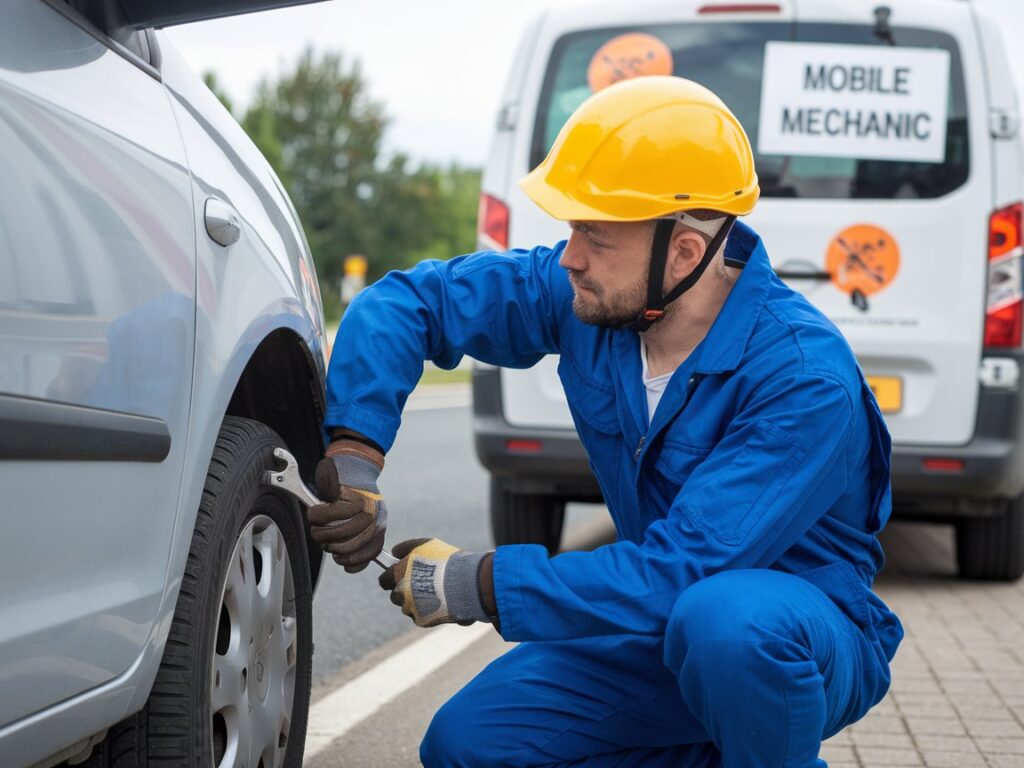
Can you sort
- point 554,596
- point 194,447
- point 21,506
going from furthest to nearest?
point 554,596, point 194,447, point 21,506

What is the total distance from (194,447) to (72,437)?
37 cm

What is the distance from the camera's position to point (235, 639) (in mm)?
2391

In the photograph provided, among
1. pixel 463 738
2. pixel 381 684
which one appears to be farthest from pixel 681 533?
pixel 381 684

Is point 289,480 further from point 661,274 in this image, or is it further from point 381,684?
point 381,684

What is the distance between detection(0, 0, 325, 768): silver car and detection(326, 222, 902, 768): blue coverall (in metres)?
0.37

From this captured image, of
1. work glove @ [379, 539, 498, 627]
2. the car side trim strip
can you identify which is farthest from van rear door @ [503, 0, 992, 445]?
the car side trim strip

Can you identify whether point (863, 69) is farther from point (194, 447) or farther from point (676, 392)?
point (194, 447)

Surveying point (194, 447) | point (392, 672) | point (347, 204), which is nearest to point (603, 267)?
point (194, 447)

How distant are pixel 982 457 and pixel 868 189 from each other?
1068 mm

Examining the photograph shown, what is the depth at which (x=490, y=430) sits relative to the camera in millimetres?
5645

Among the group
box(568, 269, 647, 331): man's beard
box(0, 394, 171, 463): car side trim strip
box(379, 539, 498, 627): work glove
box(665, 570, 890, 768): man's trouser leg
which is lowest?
box(665, 570, 890, 768): man's trouser leg

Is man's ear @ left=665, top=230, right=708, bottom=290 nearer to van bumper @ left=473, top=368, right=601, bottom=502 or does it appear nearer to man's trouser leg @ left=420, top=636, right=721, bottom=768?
man's trouser leg @ left=420, top=636, right=721, bottom=768

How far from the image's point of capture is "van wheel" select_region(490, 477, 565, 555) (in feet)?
20.2

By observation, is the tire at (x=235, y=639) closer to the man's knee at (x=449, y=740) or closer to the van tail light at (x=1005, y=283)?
the man's knee at (x=449, y=740)
